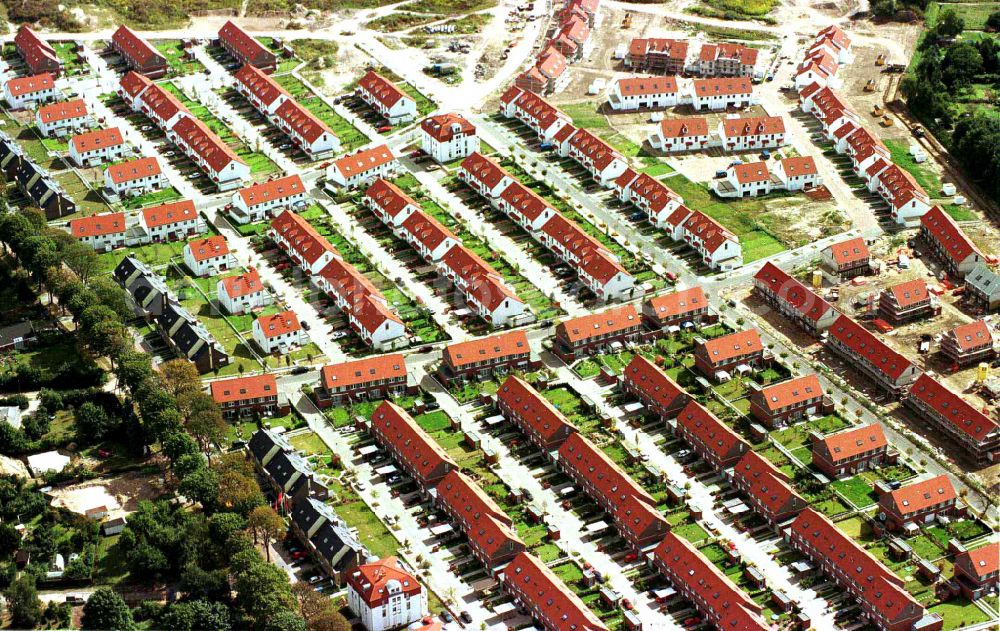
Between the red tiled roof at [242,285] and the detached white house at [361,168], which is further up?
the detached white house at [361,168]

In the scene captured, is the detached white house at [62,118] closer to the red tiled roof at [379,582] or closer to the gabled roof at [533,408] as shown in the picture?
the gabled roof at [533,408]

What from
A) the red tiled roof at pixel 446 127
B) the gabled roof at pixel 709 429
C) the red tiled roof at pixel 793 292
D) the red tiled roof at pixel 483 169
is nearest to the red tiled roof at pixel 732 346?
the red tiled roof at pixel 793 292

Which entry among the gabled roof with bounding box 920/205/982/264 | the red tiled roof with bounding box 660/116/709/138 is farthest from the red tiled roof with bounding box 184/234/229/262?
the gabled roof with bounding box 920/205/982/264

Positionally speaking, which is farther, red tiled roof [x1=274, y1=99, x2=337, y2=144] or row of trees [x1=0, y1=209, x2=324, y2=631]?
red tiled roof [x1=274, y1=99, x2=337, y2=144]

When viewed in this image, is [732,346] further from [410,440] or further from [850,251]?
[410,440]

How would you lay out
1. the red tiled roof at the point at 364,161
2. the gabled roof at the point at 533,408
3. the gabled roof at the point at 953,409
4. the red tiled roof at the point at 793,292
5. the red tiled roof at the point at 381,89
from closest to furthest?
1. the gabled roof at the point at 953,409
2. the gabled roof at the point at 533,408
3. the red tiled roof at the point at 793,292
4. the red tiled roof at the point at 364,161
5. the red tiled roof at the point at 381,89

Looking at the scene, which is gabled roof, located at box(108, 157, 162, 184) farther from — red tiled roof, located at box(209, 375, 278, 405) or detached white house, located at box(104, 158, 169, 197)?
red tiled roof, located at box(209, 375, 278, 405)

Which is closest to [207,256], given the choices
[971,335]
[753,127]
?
[753,127]
